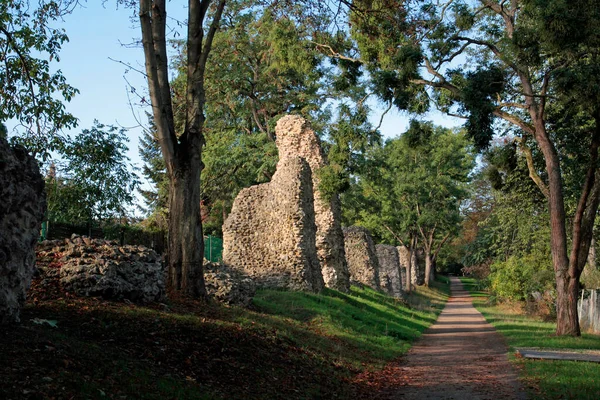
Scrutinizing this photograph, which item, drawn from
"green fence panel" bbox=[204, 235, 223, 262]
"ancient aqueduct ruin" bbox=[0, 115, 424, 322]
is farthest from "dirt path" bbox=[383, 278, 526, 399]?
"green fence panel" bbox=[204, 235, 223, 262]

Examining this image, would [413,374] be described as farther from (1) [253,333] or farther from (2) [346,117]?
(2) [346,117]

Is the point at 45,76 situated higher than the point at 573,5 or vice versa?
the point at 573,5

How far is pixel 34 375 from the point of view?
5.93 m

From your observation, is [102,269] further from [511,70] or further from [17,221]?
[511,70]

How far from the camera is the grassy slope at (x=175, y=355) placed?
6.30 m

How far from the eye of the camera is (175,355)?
Result: 27.9 ft

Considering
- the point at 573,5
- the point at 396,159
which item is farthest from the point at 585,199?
the point at 396,159

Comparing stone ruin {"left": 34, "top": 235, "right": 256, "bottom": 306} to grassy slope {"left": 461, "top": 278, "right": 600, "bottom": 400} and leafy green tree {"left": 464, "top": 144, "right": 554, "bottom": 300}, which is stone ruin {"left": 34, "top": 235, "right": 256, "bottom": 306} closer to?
grassy slope {"left": 461, "top": 278, "right": 600, "bottom": 400}

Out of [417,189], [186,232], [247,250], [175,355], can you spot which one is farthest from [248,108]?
[175,355]

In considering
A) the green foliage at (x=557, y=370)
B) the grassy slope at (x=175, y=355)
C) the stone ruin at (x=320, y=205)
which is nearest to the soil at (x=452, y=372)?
the green foliage at (x=557, y=370)

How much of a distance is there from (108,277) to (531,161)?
50.2 ft

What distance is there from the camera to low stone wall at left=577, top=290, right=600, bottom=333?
22.5 meters

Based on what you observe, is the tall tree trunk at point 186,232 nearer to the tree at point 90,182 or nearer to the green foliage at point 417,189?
the tree at point 90,182

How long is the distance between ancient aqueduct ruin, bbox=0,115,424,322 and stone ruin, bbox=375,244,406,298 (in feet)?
0.30
